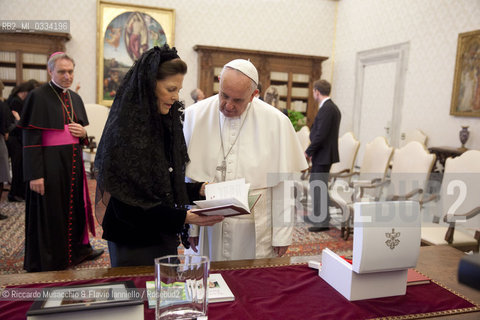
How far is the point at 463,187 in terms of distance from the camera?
361 cm

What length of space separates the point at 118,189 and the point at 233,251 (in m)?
0.88

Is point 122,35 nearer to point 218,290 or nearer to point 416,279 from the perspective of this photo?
point 218,290

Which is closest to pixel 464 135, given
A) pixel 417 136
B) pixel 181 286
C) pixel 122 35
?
pixel 417 136

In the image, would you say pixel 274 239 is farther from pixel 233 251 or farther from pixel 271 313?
pixel 271 313

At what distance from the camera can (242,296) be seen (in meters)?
1.45

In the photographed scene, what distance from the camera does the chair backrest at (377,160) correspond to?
481 cm

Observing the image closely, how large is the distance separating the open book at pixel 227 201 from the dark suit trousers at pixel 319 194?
348cm

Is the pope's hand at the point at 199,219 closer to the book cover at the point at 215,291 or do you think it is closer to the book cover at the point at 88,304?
the book cover at the point at 215,291

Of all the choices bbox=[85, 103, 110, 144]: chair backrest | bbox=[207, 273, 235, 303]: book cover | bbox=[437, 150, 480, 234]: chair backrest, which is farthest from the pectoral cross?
bbox=[85, 103, 110, 144]: chair backrest

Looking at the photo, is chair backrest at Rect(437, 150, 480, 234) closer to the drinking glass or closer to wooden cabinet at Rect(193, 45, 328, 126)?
the drinking glass

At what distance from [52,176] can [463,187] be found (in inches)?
139

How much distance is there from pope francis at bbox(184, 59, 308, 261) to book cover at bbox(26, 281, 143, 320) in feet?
3.29

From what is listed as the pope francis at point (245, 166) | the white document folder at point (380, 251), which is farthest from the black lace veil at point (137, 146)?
the white document folder at point (380, 251)

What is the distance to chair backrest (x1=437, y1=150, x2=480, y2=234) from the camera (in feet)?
11.4
